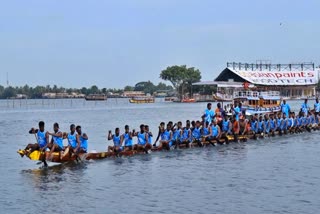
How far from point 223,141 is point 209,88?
13206 centimetres

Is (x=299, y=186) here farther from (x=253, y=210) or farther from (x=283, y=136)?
(x=283, y=136)

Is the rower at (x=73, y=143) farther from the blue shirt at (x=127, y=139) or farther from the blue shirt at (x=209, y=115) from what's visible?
the blue shirt at (x=209, y=115)

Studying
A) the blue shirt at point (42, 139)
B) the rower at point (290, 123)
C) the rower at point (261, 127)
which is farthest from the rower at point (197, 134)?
the rower at point (290, 123)

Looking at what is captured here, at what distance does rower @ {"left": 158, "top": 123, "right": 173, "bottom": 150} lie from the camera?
30.9 meters

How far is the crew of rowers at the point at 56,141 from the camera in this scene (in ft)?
80.8

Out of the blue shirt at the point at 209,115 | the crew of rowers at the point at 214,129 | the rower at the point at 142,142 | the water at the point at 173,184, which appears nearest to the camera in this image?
the water at the point at 173,184

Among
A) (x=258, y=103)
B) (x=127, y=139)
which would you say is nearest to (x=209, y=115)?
(x=127, y=139)

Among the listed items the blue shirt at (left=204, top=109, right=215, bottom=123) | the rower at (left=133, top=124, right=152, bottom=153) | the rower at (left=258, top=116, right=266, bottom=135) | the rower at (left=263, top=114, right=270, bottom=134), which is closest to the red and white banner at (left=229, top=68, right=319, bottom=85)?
the rower at (left=263, top=114, right=270, bottom=134)

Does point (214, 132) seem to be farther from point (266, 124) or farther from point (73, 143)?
point (73, 143)

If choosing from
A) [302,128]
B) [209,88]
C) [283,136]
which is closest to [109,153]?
[283,136]

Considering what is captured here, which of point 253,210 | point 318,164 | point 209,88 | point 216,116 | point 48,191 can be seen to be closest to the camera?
point 253,210

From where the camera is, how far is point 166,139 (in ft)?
102

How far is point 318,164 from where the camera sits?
92.6 ft

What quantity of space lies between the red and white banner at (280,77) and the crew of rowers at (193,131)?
8131cm
